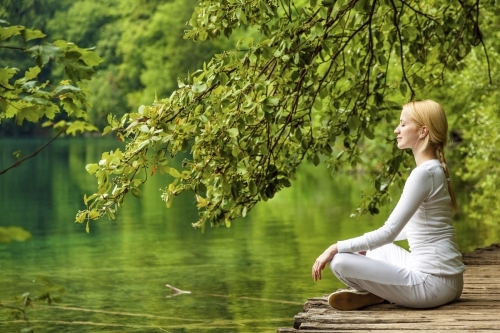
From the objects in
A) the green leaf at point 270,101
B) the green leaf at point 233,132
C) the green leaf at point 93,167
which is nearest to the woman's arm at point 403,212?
the green leaf at point 270,101

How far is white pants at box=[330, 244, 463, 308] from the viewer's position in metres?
5.34

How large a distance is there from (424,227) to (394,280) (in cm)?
32

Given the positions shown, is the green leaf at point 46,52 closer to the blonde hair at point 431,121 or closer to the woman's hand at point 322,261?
the woman's hand at point 322,261

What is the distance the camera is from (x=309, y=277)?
45.7 ft

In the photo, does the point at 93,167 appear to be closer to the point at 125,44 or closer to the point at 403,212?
the point at 403,212

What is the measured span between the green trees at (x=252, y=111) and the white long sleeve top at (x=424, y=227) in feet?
3.93

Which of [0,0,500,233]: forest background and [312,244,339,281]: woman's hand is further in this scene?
[0,0,500,233]: forest background

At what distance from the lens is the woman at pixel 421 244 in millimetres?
5273

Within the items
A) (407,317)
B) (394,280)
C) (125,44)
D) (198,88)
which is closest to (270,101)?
(198,88)

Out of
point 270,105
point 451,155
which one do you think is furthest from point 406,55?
point 451,155

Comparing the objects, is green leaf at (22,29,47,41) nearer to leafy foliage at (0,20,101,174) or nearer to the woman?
leafy foliage at (0,20,101,174)

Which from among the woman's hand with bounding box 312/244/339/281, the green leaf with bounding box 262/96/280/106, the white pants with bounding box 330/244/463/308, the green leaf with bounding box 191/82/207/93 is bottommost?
the white pants with bounding box 330/244/463/308

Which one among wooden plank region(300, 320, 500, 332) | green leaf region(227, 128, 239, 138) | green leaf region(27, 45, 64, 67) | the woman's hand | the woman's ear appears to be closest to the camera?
green leaf region(27, 45, 64, 67)

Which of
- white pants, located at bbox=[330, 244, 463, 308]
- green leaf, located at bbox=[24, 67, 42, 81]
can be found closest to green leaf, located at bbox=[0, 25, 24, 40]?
green leaf, located at bbox=[24, 67, 42, 81]
